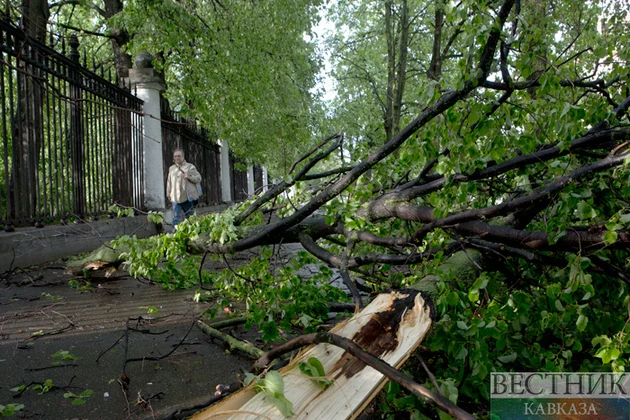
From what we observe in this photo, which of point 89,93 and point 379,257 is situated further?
point 89,93

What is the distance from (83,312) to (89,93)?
17.3 ft

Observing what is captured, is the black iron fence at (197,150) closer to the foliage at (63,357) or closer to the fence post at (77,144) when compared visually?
the fence post at (77,144)

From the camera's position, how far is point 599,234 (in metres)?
2.06

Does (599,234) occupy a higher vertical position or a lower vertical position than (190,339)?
higher

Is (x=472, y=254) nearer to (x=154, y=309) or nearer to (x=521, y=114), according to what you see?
(x=521, y=114)

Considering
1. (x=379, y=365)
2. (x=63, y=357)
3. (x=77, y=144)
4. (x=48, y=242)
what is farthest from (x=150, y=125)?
(x=379, y=365)

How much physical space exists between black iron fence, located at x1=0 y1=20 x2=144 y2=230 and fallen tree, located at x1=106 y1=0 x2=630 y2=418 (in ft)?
10.2

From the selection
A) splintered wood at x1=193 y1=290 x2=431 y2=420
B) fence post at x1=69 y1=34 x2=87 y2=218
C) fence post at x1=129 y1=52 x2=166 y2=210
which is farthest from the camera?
fence post at x1=129 y1=52 x2=166 y2=210

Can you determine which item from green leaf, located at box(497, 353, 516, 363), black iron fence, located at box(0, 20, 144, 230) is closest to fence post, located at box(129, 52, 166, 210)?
black iron fence, located at box(0, 20, 144, 230)

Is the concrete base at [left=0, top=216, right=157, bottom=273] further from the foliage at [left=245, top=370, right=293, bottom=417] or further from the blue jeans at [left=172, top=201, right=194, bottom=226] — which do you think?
the foliage at [left=245, top=370, right=293, bottom=417]

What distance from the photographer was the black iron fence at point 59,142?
21.0 feet

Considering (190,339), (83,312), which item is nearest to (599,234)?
(190,339)

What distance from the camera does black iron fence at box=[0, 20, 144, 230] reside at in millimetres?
6414

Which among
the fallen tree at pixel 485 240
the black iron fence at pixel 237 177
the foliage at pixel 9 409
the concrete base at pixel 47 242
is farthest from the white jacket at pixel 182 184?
the black iron fence at pixel 237 177
